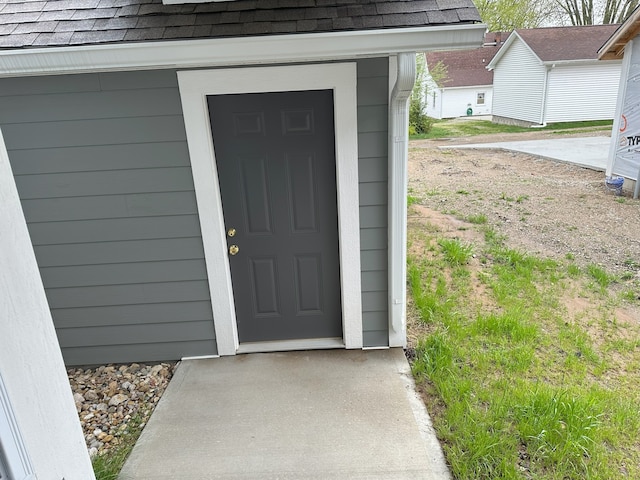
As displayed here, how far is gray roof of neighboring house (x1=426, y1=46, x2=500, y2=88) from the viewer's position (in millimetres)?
28016

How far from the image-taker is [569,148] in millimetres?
12617

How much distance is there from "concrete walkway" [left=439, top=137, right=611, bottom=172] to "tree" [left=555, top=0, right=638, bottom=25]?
13.7m

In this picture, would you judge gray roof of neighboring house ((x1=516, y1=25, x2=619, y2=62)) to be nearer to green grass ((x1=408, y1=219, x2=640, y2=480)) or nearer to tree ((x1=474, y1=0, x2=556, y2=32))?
tree ((x1=474, y1=0, x2=556, y2=32))

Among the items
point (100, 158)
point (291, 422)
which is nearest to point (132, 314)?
point (100, 158)

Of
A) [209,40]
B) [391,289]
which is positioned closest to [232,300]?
[391,289]

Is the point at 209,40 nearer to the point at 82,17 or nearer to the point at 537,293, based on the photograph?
the point at 82,17

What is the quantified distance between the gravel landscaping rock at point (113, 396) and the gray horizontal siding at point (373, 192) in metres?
1.68

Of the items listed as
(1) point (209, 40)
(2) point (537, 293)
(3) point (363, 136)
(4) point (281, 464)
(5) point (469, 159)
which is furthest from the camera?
(5) point (469, 159)

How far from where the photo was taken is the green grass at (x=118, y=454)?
93.7 inches

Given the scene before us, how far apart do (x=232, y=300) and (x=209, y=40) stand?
191cm

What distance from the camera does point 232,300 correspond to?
3.39m

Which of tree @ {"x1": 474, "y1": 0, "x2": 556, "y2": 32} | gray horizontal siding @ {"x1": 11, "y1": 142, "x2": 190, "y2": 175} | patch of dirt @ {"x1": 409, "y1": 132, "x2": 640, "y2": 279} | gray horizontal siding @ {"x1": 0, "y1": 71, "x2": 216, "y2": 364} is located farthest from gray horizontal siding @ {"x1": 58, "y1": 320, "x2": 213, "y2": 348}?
tree @ {"x1": 474, "y1": 0, "x2": 556, "y2": 32}

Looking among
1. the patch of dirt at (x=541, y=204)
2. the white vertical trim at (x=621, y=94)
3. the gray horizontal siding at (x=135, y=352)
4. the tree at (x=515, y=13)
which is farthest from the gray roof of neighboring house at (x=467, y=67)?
the gray horizontal siding at (x=135, y=352)

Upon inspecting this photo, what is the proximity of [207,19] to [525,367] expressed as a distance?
3137mm
